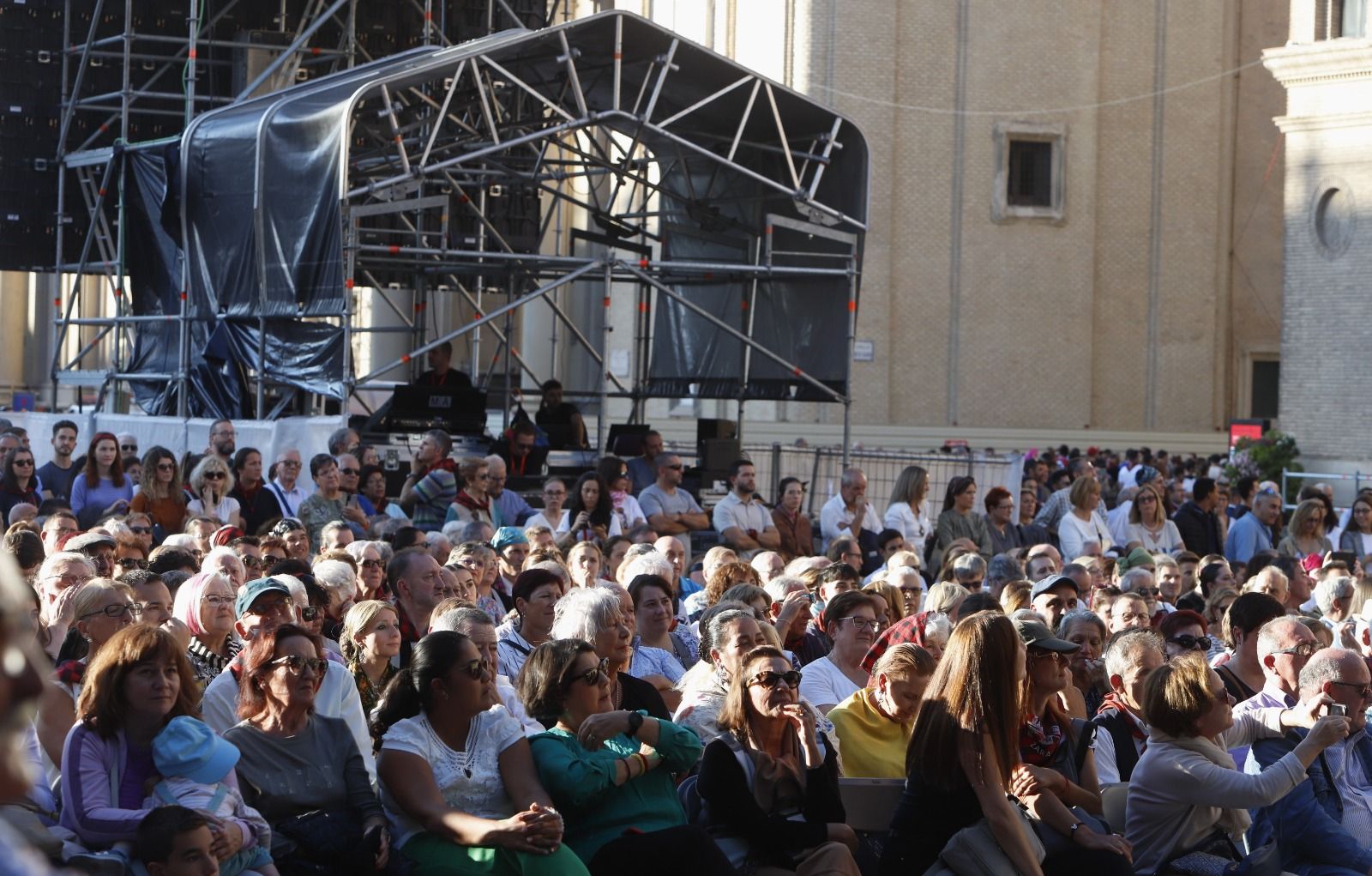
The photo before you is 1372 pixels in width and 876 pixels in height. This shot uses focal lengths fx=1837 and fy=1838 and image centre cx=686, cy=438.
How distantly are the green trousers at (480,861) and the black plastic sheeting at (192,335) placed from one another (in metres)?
12.3

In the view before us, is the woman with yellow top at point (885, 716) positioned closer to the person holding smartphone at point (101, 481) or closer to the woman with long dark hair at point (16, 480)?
the person holding smartphone at point (101, 481)

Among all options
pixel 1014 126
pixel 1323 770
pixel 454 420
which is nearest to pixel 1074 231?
pixel 1014 126

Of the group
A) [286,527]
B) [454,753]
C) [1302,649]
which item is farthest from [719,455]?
[454,753]

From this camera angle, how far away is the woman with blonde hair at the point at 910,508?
50.0ft

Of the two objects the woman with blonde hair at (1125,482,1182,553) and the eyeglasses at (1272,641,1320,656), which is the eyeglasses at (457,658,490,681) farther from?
the woman with blonde hair at (1125,482,1182,553)

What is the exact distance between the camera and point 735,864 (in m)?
6.05

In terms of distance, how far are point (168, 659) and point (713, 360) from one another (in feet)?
58.2

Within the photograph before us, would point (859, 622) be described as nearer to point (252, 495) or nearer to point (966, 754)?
point (966, 754)

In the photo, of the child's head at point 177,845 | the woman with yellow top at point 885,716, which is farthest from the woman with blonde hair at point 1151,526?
the child's head at point 177,845

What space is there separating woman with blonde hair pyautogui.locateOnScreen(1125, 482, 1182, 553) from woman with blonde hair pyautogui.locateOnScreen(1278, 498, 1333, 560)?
2.91 feet

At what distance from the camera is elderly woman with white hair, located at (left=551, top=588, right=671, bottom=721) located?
269 inches

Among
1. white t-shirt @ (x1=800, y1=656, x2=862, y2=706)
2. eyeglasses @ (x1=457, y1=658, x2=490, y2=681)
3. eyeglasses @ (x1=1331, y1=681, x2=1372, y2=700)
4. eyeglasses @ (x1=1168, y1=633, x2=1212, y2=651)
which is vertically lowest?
white t-shirt @ (x1=800, y1=656, x2=862, y2=706)

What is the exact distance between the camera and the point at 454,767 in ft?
19.3

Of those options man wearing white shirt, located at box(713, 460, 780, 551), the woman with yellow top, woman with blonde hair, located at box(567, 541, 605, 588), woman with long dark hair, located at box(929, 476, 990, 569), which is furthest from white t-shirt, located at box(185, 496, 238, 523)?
the woman with yellow top
